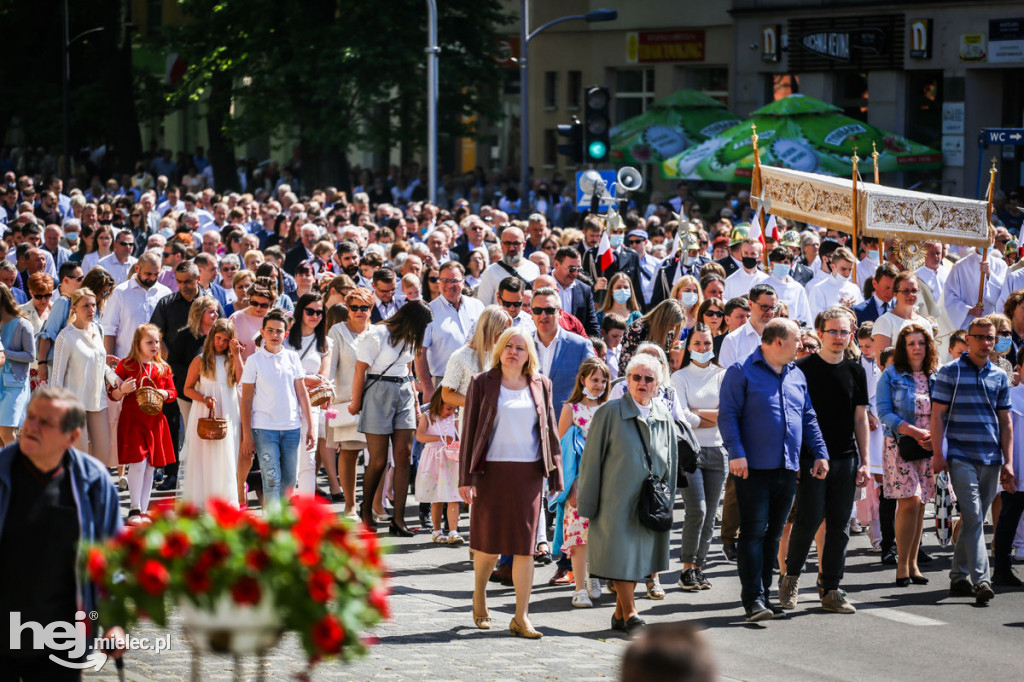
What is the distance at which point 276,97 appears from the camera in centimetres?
3875

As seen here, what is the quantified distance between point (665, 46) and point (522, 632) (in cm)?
3525

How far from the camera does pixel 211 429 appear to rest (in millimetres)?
11375

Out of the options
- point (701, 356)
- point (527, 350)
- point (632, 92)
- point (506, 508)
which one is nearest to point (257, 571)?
point (506, 508)

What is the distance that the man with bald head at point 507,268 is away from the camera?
15234mm

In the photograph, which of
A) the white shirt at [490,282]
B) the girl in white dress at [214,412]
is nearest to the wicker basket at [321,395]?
the girl in white dress at [214,412]

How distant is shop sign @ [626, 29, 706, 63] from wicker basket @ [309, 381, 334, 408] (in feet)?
102

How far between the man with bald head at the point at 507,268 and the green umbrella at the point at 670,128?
1819 cm

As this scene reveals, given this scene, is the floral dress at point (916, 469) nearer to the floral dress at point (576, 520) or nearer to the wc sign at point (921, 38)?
the floral dress at point (576, 520)

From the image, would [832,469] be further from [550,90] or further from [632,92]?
[550,90]

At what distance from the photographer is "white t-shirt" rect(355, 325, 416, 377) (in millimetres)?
12352

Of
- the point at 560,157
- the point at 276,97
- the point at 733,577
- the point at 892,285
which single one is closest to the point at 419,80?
the point at 276,97

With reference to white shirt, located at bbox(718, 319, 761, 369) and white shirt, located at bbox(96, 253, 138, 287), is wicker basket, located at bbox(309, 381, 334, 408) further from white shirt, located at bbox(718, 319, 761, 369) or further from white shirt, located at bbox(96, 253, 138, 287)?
white shirt, located at bbox(96, 253, 138, 287)

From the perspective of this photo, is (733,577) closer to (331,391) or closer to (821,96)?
(331,391)

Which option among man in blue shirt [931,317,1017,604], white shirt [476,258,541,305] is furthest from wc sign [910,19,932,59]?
man in blue shirt [931,317,1017,604]
